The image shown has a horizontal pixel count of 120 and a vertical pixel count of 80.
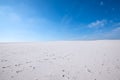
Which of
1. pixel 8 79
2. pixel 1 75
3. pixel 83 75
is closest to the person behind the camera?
pixel 8 79

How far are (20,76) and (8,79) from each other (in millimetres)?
552

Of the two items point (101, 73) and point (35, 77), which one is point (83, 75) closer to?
point (101, 73)

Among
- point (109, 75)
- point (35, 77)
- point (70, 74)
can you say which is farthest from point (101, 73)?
point (35, 77)

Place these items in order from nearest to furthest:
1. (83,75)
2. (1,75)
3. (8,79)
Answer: (8,79) → (1,75) → (83,75)

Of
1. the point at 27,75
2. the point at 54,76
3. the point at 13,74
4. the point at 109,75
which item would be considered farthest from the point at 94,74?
the point at 13,74

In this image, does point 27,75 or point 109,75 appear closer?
point 27,75

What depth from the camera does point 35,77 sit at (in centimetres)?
393

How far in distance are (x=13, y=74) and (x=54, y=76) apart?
2444 millimetres

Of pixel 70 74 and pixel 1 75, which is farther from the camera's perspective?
pixel 70 74

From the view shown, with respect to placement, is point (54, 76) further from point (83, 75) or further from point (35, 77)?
point (83, 75)

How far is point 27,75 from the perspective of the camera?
4.03 m

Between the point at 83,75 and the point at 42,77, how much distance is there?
99.0 inches

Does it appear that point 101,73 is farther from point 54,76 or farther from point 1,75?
point 1,75

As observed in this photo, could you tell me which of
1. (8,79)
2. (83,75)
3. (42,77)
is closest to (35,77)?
(42,77)
